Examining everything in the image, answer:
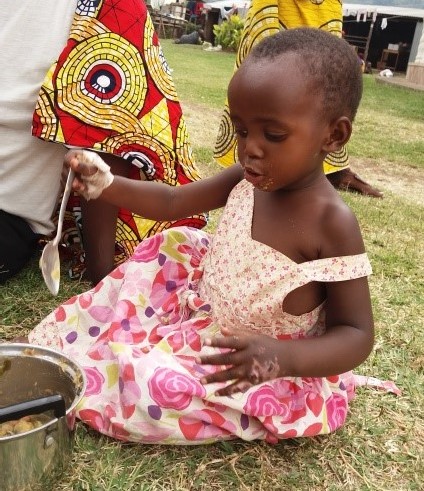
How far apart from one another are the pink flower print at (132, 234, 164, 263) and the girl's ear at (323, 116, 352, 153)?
58cm

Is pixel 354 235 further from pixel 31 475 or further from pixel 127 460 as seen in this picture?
pixel 31 475

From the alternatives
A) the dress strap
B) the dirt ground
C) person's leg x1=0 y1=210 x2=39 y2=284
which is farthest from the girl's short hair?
the dirt ground

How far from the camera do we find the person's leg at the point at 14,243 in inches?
77.5

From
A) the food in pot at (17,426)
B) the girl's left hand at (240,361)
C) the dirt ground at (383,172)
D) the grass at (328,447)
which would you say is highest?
the girl's left hand at (240,361)

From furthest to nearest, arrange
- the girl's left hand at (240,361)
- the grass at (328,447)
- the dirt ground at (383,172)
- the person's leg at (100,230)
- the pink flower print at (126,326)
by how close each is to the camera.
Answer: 1. the dirt ground at (383,172)
2. the person's leg at (100,230)
3. the pink flower print at (126,326)
4. the grass at (328,447)
5. the girl's left hand at (240,361)

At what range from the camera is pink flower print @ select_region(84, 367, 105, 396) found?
1.49 meters

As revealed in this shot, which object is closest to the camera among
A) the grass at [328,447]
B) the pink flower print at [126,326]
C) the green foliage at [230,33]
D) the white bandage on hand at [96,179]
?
the grass at [328,447]

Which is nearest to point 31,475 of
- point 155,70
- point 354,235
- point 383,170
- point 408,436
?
point 354,235

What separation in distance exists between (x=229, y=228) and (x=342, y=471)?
60 centimetres

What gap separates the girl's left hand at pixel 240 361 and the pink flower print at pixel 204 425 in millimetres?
288

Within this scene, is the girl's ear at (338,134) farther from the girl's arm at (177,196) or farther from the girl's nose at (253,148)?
the girl's arm at (177,196)

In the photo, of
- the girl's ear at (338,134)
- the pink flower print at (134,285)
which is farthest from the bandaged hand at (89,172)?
the girl's ear at (338,134)

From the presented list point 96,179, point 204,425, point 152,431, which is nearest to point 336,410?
point 204,425

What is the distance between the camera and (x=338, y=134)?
132cm
